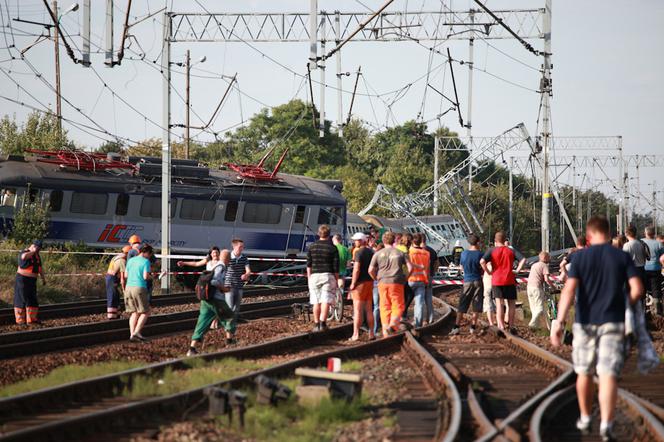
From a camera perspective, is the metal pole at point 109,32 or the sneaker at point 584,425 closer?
the sneaker at point 584,425

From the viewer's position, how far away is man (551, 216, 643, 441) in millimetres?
8453

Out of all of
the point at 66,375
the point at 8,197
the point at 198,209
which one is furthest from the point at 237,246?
the point at 198,209

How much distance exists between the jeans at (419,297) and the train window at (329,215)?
20328 mm

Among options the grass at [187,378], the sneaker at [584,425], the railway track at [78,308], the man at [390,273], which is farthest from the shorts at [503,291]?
the railway track at [78,308]

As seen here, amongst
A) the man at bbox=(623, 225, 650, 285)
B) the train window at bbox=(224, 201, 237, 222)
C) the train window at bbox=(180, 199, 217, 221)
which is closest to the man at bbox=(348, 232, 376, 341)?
the man at bbox=(623, 225, 650, 285)

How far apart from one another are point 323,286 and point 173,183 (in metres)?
20.6

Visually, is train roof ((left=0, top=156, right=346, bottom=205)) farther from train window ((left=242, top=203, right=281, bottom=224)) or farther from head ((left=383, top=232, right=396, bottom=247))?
head ((left=383, top=232, right=396, bottom=247))

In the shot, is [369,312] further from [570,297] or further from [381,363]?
[570,297]

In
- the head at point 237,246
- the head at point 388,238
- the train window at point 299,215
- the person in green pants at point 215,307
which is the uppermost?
the train window at point 299,215

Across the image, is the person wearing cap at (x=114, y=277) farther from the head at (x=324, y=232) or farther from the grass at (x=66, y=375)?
the grass at (x=66, y=375)

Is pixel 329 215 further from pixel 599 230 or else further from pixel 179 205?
pixel 599 230

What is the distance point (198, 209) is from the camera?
37.4m

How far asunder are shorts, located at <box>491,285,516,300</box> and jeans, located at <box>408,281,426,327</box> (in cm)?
132

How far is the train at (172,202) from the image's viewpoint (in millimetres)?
34969
